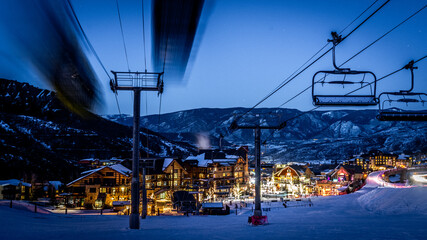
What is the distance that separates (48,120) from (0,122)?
2562cm

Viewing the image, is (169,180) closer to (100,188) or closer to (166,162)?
(166,162)

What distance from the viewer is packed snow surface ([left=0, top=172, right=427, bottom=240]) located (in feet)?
28.6

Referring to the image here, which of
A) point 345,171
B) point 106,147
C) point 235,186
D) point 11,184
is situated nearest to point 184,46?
point 11,184

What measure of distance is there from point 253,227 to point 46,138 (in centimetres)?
12900

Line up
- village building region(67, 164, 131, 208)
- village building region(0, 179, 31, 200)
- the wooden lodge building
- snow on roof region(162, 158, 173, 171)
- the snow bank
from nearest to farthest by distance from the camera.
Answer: the snow bank
village building region(67, 164, 131, 208)
the wooden lodge building
village building region(0, 179, 31, 200)
snow on roof region(162, 158, 173, 171)

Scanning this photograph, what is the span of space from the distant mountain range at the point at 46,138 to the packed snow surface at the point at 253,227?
→ 68102 mm

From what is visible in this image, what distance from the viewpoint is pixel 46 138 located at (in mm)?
120062

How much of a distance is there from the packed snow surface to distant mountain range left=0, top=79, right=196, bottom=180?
68102 mm

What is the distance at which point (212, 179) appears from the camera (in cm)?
5947

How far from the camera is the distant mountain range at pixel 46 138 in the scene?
82.2 meters

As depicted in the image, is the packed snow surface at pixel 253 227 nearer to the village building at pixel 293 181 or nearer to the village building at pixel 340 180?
the village building at pixel 340 180

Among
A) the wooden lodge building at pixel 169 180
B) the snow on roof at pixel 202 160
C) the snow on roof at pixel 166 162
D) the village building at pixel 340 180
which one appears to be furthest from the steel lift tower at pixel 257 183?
the village building at pixel 340 180

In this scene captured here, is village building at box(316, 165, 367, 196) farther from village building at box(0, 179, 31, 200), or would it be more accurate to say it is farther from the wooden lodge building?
village building at box(0, 179, 31, 200)

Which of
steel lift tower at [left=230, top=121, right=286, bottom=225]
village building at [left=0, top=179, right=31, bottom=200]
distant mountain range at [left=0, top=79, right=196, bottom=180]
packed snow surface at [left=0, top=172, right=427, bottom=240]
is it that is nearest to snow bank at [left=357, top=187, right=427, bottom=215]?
packed snow surface at [left=0, top=172, right=427, bottom=240]
